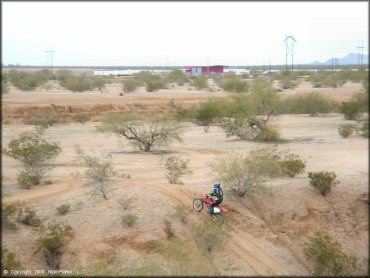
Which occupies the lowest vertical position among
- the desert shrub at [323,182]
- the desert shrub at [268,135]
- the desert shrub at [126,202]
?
the desert shrub at [126,202]

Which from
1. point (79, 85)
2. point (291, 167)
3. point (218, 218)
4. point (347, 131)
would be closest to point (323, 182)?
A: point (291, 167)

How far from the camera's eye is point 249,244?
15656 mm

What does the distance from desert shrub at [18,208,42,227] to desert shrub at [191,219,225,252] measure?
5.23m

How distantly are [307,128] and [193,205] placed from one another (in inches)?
1095

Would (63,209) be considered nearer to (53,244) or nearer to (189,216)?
(53,244)

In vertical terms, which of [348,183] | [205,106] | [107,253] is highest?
[205,106]

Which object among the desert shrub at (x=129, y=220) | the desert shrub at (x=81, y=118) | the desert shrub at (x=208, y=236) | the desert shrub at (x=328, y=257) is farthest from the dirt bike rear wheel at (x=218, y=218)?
the desert shrub at (x=81, y=118)

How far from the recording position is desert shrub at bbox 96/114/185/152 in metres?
32.4

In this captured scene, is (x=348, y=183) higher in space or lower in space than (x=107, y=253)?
higher

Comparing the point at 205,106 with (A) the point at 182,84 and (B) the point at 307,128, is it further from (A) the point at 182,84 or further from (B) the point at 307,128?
(A) the point at 182,84

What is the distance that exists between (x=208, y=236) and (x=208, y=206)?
8.43ft

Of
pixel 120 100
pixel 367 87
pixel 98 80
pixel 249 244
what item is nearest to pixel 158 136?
pixel 249 244

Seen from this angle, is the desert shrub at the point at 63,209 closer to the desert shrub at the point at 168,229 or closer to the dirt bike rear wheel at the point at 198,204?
the desert shrub at the point at 168,229

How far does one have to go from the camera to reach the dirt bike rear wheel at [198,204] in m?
17.5
